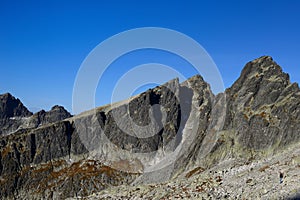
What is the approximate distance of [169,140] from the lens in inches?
6964

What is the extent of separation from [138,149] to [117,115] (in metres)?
28.5

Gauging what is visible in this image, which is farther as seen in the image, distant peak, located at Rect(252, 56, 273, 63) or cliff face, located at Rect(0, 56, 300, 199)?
distant peak, located at Rect(252, 56, 273, 63)

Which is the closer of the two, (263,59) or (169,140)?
(263,59)

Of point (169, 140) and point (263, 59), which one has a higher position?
point (263, 59)

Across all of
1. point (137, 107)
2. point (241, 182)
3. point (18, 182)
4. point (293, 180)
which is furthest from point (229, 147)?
point (18, 182)

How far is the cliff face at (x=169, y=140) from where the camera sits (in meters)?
95.7

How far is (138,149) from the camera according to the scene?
17962 cm

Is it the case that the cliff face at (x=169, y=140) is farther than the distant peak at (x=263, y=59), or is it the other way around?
the distant peak at (x=263, y=59)

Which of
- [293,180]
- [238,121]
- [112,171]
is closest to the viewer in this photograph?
[293,180]

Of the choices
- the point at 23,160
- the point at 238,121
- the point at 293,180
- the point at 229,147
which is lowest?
the point at 293,180

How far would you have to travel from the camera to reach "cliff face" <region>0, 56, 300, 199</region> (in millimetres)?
95688

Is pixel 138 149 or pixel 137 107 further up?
pixel 137 107

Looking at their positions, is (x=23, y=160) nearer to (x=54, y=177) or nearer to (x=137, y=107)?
(x=54, y=177)

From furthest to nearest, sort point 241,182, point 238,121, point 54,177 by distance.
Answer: point 54,177 < point 238,121 < point 241,182
